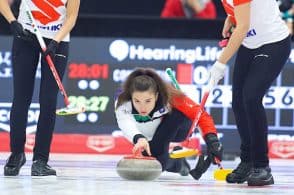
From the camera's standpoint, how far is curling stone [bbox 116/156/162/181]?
19.8 feet

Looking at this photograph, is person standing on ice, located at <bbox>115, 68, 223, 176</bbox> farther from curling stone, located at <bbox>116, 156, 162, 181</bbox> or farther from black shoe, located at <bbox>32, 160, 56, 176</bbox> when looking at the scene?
black shoe, located at <bbox>32, 160, 56, 176</bbox>

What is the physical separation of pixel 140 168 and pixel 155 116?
553 mm

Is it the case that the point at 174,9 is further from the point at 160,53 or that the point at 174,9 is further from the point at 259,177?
the point at 259,177

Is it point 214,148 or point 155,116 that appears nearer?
point 214,148

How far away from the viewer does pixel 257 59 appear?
597cm

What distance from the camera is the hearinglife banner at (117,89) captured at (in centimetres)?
970

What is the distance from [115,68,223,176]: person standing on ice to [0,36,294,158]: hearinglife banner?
3003 mm

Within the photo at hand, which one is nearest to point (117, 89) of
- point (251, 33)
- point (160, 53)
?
point (160, 53)

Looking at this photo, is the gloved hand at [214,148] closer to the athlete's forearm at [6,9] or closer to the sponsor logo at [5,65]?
the athlete's forearm at [6,9]

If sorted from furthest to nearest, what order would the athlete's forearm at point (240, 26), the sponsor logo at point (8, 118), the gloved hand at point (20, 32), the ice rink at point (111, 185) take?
the sponsor logo at point (8, 118) < the gloved hand at point (20, 32) < the athlete's forearm at point (240, 26) < the ice rink at point (111, 185)

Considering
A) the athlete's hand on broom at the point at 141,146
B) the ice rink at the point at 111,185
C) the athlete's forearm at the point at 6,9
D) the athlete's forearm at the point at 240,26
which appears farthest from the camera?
the athlete's forearm at the point at 6,9

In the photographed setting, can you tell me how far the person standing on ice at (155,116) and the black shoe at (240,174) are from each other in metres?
0.14

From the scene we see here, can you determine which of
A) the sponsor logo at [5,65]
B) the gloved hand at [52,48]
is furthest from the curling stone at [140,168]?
the sponsor logo at [5,65]

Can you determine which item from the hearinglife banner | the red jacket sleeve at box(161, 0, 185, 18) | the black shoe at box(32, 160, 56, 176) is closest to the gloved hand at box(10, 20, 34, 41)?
the black shoe at box(32, 160, 56, 176)
